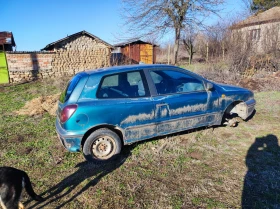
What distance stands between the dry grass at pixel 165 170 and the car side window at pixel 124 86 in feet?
3.79

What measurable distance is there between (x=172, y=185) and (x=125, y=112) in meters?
1.38

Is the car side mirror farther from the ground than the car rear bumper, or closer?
farther from the ground

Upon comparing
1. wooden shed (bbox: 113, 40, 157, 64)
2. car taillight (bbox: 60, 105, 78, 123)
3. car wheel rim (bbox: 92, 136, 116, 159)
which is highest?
wooden shed (bbox: 113, 40, 157, 64)

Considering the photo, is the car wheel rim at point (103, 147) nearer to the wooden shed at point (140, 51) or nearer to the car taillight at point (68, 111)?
the car taillight at point (68, 111)

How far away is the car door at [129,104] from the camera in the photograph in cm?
339

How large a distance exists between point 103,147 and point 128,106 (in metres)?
0.87

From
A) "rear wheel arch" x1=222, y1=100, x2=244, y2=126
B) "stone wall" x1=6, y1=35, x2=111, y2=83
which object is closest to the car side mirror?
"rear wheel arch" x1=222, y1=100, x2=244, y2=126

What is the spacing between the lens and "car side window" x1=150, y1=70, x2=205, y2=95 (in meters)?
3.78

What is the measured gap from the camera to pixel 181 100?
3.80 meters

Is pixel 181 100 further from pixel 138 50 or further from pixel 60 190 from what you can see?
pixel 138 50

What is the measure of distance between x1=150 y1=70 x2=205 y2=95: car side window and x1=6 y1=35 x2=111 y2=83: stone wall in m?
12.2

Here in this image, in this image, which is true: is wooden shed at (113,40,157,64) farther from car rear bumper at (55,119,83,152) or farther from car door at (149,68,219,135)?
car rear bumper at (55,119,83,152)

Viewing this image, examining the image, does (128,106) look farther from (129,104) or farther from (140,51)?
(140,51)

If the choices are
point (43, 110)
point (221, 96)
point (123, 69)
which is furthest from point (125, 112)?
point (43, 110)
